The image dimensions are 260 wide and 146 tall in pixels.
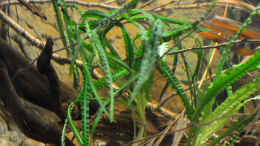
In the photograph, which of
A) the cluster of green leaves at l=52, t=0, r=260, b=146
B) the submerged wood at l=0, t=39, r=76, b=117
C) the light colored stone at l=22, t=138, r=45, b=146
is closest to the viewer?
the cluster of green leaves at l=52, t=0, r=260, b=146

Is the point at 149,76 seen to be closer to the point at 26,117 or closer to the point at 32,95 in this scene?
the point at 26,117

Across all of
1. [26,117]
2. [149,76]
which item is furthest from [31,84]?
[149,76]

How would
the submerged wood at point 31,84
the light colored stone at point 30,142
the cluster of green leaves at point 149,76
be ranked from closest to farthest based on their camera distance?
1. the cluster of green leaves at point 149,76
2. the light colored stone at point 30,142
3. the submerged wood at point 31,84

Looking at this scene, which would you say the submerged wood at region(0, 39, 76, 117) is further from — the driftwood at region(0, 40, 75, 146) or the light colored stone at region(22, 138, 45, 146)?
the light colored stone at region(22, 138, 45, 146)

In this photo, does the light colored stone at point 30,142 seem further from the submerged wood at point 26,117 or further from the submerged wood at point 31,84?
the submerged wood at point 31,84

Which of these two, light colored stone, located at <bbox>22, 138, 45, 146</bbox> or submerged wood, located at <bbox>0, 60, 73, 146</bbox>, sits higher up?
submerged wood, located at <bbox>0, 60, 73, 146</bbox>

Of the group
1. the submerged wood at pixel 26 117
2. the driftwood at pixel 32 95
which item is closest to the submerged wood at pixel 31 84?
the driftwood at pixel 32 95

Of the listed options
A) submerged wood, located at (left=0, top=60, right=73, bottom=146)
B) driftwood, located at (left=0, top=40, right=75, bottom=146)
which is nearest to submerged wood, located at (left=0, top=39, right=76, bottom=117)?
driftwood, located at (left=0, top=40, right=75, bottom=146)

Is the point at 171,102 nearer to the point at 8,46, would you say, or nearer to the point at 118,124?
the point at 118,124
